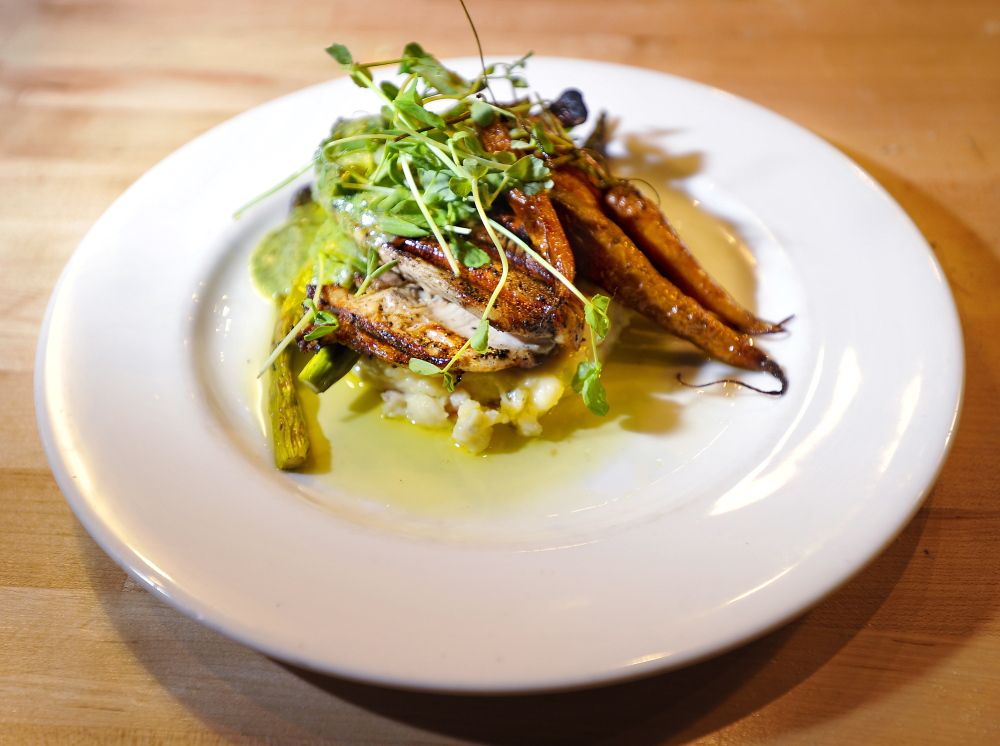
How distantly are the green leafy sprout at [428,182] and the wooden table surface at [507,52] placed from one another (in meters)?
0.94

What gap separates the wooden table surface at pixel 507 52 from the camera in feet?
5.73

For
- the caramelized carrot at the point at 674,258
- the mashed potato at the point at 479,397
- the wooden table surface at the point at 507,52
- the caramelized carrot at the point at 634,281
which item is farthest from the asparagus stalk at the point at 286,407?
the caramelized carrot at the point at 674,258

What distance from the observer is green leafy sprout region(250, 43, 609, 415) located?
7.54ft

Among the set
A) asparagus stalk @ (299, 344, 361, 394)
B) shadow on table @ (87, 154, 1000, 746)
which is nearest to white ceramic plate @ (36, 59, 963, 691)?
asparagus stalk @ (299, 344, 361, 394)

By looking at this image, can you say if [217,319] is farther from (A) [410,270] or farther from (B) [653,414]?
(B) [653,414]

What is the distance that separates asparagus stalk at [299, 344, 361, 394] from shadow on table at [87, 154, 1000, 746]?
0.88 m

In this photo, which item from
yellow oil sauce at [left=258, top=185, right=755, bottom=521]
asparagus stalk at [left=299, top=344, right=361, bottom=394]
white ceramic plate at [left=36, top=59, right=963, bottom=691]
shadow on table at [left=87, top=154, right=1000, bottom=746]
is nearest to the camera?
white ceramic plate at [left=36, top=59, right=963, bottom=691]

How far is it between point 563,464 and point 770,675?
90 cm

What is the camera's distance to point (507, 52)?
3.98 metres

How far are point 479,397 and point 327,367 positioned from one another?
58cm

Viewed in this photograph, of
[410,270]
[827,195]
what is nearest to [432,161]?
[410,270]

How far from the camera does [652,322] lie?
2660mm

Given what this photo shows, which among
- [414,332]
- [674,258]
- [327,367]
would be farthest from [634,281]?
[327,367]

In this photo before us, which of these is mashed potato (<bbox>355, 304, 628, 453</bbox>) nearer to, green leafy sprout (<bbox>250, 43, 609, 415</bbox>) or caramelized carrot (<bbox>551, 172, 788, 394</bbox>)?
green leafy sprout (<bbox>250, 43, 609, 415</bbox>)
